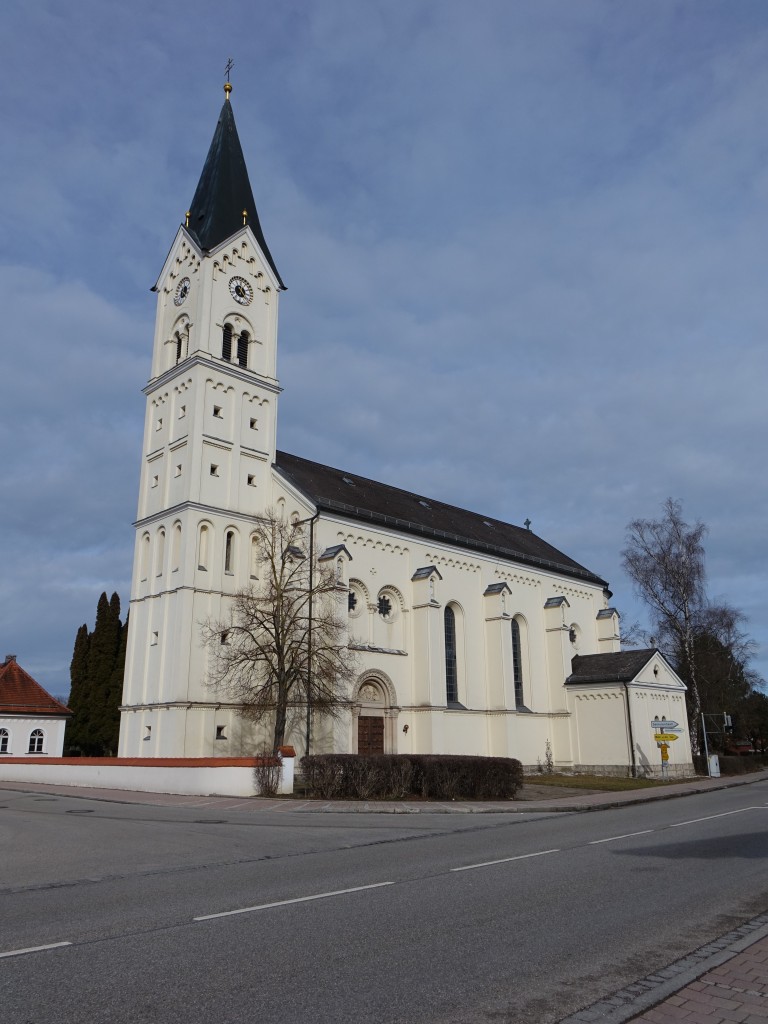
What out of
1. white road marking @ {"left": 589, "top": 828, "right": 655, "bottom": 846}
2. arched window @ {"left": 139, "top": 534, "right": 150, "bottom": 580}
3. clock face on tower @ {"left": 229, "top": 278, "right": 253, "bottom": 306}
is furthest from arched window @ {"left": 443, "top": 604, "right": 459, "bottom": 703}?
white road marking @ {"left": 589, "top": 828, "right": 655, "bottom": 846}

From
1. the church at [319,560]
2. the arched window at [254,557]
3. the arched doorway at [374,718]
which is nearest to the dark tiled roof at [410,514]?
the church at [319,560]

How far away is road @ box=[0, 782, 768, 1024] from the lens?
5.02 m

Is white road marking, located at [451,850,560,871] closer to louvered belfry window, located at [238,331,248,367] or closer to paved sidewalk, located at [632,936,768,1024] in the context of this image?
paved sidewalk, located at [632,936,768,1024]

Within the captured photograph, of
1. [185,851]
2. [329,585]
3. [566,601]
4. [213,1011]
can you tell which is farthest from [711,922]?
[566,601]

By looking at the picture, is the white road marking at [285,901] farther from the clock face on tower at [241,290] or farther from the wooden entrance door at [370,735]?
the clock face on tower at [241,290]

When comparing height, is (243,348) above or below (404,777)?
above

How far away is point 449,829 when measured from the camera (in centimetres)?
1591

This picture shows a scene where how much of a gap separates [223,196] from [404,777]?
95.6 ft

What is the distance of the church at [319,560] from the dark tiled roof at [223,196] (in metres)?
0.11

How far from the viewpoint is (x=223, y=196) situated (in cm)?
3844

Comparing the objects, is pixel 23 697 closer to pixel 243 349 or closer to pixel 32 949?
pixel 243 349

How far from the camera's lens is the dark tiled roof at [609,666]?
40.0 m

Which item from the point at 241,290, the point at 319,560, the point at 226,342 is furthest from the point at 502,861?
the point at 241,290

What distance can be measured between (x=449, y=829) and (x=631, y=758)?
85.3ft
